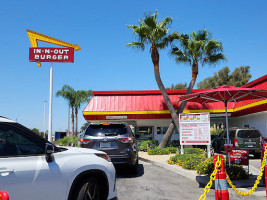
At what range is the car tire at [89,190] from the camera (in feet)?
13.3

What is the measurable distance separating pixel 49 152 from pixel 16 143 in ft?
1.69

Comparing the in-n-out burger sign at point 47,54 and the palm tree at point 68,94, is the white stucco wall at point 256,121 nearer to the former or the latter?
the in-n-out burger sign at point 47,54

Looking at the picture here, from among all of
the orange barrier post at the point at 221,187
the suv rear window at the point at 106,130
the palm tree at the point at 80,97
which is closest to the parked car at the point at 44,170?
the orange barrier post at the point at 221,187

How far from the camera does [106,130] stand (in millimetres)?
8758

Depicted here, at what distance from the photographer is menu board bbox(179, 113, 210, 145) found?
1304 centimetres

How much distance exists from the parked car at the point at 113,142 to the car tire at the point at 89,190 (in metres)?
4.04

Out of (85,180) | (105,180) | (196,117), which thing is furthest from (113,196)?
(196,117)

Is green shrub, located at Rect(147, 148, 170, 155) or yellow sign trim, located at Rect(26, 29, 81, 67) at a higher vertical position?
yellow sign trim, located at Rect(26, 29, 81, 67)

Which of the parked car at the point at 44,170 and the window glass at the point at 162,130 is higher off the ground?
the parked car at the point at 44,170

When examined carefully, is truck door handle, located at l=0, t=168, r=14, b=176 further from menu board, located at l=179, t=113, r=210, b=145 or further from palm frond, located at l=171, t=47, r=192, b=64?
palm frond, located at l=171, t=47, r=192, b=64

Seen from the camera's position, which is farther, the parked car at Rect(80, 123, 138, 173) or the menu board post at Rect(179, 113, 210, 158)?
the menu board post at Rect(179, 113, 210, 158)

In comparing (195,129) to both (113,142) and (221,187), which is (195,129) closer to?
(113,142)

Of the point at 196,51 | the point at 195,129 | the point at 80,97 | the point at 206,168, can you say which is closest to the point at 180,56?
the point at 196,51

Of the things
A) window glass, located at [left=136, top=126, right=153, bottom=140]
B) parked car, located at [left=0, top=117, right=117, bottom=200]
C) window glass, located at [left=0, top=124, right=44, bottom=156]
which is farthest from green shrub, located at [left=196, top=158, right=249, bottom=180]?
window glass, located at [left=136, top=126, right=153, bottom=140]
